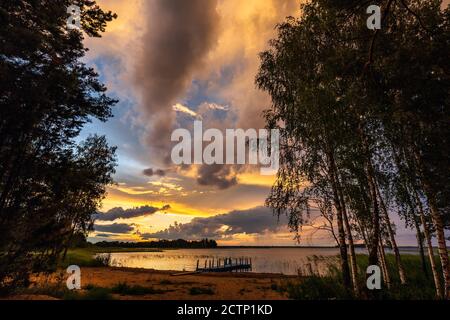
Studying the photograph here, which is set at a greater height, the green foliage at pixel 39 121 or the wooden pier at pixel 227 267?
the green foliage at pixel 39 121

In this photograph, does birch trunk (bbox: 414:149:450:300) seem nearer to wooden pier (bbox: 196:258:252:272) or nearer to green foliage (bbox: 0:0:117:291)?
green foliage (bbox: 0:0:117:291)

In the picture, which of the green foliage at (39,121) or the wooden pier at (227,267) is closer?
the green foliage at (39,121)

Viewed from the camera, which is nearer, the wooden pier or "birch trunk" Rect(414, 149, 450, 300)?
"birch trunk" Rect(414, 149, 450, 300)

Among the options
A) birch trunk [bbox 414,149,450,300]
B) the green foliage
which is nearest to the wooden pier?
the green foliage

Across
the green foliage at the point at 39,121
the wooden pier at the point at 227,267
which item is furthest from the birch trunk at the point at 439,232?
the wooden pier at the point at 227,267

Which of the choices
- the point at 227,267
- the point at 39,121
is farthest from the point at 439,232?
the point at 227,267

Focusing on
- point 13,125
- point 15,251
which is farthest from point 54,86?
point 15,251

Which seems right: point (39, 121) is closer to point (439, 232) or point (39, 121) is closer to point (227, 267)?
point (439, 232)

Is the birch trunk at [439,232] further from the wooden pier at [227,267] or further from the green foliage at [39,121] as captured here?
the wooden pier at [227,267]

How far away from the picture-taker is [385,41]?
10.3 m

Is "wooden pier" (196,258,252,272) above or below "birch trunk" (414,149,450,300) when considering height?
below

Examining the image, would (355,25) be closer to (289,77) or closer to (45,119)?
(289,77)

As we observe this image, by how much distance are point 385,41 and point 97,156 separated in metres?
26.9
